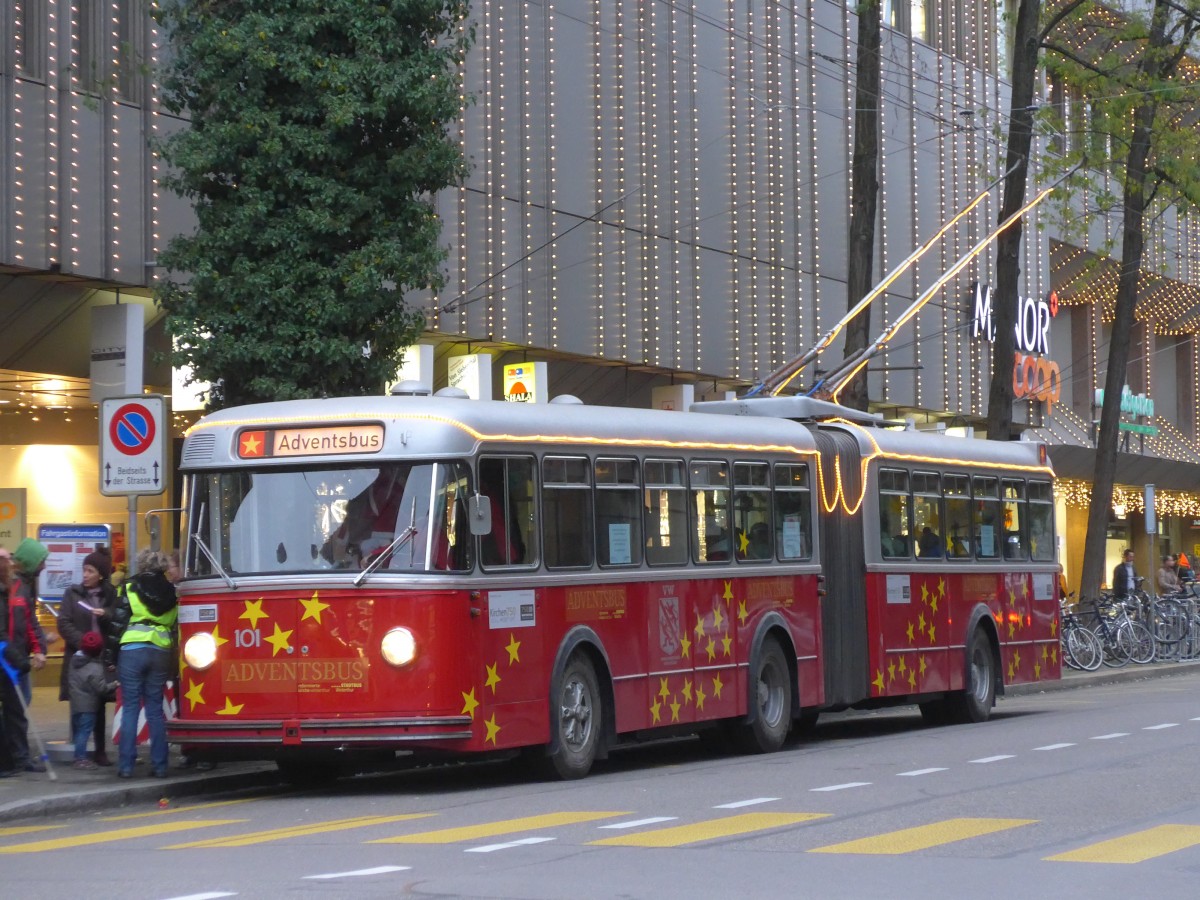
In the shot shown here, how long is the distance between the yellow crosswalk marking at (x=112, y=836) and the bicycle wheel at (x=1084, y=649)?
68.8ft

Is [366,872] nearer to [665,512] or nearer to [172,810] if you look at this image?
[172,810]

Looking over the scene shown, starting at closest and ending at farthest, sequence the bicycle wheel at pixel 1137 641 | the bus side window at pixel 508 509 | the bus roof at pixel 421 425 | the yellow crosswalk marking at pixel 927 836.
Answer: the yellow crosswalk marking at pixel 927 836
the bus roof at pixel 421 425
the bus side window at pixel 508 509
the bicycle wheel at pixel 1137 641

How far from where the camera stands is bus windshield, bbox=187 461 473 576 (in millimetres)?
14039

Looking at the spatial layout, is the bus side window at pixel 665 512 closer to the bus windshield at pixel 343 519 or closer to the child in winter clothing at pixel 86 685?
the bus windshield at pixel 343 519

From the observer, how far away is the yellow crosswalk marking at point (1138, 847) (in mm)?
9984

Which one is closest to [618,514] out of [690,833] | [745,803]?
[745,803]

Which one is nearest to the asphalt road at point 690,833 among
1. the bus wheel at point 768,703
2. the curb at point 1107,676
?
the bus wheel at point 768,703

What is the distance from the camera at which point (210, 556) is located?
14.5 meters

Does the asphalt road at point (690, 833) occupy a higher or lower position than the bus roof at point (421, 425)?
lower

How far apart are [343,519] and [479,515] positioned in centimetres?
95

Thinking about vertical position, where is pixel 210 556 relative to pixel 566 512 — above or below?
below

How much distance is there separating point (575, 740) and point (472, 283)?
1172cm

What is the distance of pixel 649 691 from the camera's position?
16.2 meters

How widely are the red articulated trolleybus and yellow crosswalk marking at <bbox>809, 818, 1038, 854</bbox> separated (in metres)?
3.83
